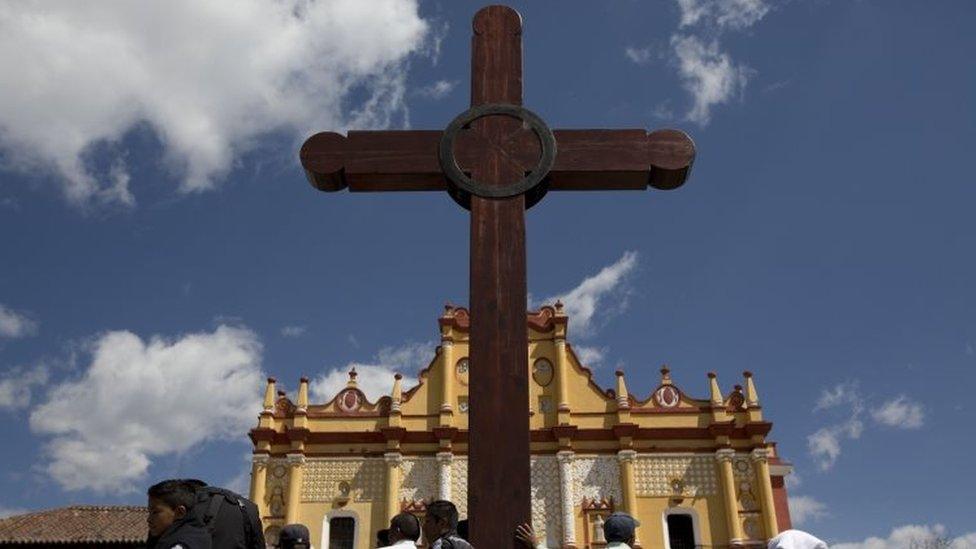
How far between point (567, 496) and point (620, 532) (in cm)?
1619

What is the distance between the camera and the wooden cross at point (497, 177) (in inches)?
128

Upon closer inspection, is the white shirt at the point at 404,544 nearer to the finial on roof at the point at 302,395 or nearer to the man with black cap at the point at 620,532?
the man with black cap at the point at 620,532

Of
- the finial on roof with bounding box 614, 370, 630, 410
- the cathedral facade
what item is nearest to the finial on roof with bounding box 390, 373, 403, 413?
the cathedral facade

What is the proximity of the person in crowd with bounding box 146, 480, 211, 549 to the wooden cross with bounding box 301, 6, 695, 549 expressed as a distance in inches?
40.0

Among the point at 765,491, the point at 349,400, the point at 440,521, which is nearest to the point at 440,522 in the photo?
the point at 440,521

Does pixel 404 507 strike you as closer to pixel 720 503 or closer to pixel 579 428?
pixel 579 428

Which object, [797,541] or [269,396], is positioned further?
[269,396]

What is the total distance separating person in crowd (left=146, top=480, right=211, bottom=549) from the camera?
2.78 meters

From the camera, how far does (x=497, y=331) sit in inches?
136

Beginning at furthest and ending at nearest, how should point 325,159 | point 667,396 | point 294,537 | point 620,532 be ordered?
point 667,396, point 294,537, point 325,159, point 620,532

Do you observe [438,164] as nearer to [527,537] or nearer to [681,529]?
[527,537]

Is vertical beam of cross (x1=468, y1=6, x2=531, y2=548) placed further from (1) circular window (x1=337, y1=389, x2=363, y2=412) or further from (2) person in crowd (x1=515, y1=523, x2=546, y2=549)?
(1) circular window (x1=337, y1=389, x2=363, y2=412)

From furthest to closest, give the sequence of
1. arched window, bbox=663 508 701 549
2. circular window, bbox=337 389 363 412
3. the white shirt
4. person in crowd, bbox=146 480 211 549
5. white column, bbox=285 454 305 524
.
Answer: circular window, bbox=337 389 363 412 → white column, bbox=285 454 305 524 → arched window, bbox=663 508 701 549 → the white shirt → person in crowd, bbox=146 480 211 549

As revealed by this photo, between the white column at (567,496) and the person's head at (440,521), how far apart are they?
15865mm
